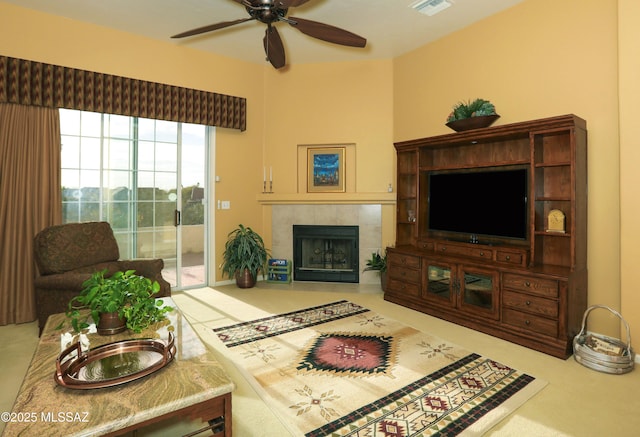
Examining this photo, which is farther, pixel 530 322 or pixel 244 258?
pixel 244 258

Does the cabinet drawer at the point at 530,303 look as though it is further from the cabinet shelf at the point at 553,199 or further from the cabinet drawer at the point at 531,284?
the cabinet shelf at the point at 553,199

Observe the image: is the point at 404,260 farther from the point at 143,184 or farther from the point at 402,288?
the point at 143,184

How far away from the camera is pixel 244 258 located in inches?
192

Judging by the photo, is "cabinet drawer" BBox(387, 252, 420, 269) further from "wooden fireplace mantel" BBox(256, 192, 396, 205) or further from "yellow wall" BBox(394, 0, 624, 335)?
"yellow wall" BBox(394, 0, 624, 335)

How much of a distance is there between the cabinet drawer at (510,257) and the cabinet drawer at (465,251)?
8 cm

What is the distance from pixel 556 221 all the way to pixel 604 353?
3.48 ft

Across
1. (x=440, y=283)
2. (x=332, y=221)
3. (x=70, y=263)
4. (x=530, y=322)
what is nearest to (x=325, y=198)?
(x=332, y=221)

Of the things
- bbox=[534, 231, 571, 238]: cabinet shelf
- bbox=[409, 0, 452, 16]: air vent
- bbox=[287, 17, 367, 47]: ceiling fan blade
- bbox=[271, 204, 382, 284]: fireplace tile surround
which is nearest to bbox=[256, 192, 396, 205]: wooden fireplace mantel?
bbox=[271, 204, 382, 284]: fireplace tile surround

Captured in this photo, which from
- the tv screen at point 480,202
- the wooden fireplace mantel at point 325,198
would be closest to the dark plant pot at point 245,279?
the wooden fireplace mantel at point 325,198

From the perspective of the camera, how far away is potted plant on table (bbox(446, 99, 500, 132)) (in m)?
3.58

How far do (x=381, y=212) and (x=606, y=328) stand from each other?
276 cm

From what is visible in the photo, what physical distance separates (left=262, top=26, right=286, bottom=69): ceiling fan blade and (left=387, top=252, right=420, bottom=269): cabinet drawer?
2422 millimetres

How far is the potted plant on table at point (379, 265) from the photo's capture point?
15.4 feet

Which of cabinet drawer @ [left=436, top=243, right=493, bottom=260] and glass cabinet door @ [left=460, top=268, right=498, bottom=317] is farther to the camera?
cabinet drawer @ [left=436, top=243, right=493, bottom=260]
